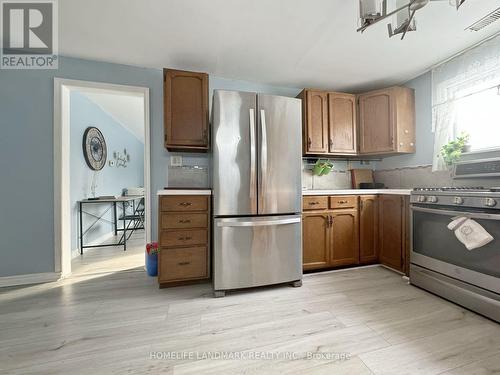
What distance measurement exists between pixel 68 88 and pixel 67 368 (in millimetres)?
2510

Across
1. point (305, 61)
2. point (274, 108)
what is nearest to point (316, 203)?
point (274, 108)

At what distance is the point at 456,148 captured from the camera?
85.2 inches

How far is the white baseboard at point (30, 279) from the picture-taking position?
2031 millimetres

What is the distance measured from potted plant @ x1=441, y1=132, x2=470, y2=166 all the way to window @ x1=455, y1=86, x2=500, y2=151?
0.07m

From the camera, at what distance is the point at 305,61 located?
2273 millimetres

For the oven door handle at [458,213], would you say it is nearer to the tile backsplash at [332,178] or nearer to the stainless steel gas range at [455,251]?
the stainless steel gas range at [455,251]

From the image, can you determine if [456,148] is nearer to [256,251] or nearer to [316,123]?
[316,123]

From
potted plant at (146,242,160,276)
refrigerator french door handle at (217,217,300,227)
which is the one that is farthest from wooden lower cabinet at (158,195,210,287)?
potted plant at (146,242,160,276)

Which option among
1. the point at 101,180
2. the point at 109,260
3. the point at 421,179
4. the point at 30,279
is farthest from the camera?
the point at 101,180

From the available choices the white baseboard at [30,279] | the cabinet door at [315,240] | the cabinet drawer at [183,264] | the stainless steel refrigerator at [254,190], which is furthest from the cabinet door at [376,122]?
the white baseboard at [30,279]

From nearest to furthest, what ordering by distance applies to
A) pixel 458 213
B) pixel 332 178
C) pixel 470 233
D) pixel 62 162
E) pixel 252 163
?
pixel 470 233
pixel 458 213
pixel 252 163
pixel 62 162
pixel 332 178

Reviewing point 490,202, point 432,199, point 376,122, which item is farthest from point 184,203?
point 376,122

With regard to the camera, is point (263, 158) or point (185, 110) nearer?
point (263, 158)

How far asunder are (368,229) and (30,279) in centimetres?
360
